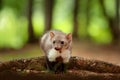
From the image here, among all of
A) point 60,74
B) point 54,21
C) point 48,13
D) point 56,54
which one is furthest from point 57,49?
point 54,21

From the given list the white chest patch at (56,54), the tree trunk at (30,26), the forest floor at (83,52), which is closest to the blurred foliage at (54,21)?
the tree trunk at (30,26)

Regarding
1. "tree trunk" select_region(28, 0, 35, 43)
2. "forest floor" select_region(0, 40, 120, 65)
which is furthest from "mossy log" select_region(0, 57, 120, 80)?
"tree trunk" select_region(28, 0, 35, 43)

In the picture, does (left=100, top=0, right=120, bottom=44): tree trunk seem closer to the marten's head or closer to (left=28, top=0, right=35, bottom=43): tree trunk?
(left=28, top=0, right=35, bottom=43): tree trunk

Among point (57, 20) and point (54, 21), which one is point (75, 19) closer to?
point (57, 20)

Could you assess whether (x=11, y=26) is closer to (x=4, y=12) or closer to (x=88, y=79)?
(x=4, y=12)

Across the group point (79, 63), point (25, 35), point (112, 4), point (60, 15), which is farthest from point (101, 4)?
point (79, 63)

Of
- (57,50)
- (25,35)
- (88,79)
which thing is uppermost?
(57,50)
